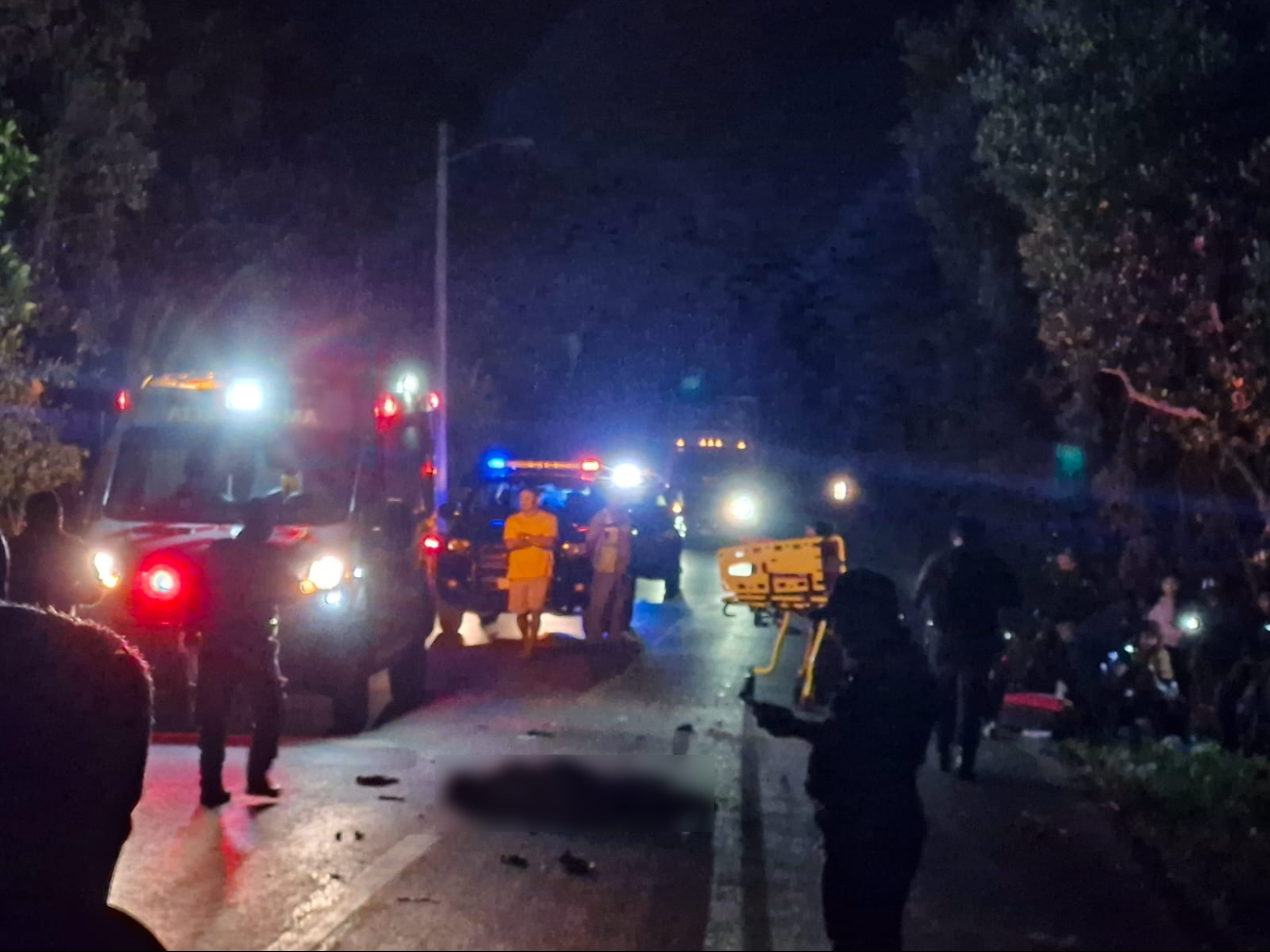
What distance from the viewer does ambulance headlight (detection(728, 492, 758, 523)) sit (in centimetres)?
3731

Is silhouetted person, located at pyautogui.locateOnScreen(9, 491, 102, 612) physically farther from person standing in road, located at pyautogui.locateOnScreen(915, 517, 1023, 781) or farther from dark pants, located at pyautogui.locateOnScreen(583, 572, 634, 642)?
dark pants, located at pyautogui.locateOnScreen(583, 572, 634, 642)

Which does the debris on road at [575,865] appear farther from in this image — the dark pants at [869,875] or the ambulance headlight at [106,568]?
the ambulance headlight at [106,568]

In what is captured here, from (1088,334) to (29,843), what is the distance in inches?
422

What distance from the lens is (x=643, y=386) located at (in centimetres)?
4403

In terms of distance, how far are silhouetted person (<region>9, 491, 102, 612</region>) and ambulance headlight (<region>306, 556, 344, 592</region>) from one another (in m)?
1.47

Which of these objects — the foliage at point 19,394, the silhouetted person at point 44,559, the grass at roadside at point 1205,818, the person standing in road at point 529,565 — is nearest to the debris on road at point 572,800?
the grass at roadside at point 1205,818

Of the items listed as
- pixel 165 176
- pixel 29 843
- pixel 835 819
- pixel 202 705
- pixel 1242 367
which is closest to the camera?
pixel 29 843

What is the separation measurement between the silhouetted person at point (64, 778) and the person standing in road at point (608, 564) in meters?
13.4

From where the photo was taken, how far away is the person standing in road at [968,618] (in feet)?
34.0

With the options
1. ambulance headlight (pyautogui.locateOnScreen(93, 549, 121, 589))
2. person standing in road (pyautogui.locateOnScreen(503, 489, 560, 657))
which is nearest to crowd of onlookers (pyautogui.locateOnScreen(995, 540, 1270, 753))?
person standing in road (pyautogui.locateOnScreen(503, 489, 560, 657))

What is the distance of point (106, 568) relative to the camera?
Result: 10.5 meters

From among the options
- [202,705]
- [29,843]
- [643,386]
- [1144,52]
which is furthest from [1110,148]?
[643,386]

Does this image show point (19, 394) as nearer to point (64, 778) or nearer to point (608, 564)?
point (608, 564)

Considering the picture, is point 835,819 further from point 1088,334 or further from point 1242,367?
point 1088,334
